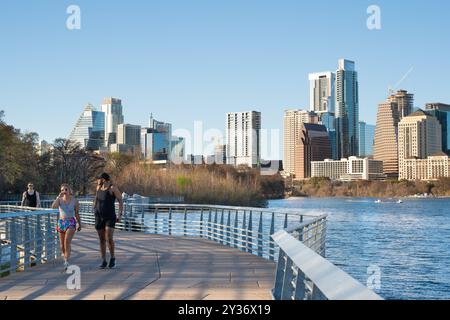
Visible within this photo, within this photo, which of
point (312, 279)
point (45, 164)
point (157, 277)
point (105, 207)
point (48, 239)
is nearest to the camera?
point (312, 279)

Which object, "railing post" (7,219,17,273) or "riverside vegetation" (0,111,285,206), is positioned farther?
"riverside vegetation" (0,111,285,206)

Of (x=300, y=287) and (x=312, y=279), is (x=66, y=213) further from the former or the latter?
(x=312, y=279)

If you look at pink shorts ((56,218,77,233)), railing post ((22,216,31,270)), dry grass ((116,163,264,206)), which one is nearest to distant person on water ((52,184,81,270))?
pink shorts ((56,218,77,233))

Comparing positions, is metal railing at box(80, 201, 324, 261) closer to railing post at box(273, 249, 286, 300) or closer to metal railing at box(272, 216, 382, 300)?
railing post at box(273, 249, 286, 300)

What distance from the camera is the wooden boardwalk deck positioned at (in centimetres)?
1098

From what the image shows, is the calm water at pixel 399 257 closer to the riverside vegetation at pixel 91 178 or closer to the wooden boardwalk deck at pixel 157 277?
the wooden boardwalk deck at pixel 157 277

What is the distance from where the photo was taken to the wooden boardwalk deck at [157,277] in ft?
36.0

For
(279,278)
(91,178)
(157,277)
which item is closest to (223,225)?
(157,277)

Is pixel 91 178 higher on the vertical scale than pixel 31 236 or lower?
higher

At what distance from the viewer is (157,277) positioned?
13.2 metres

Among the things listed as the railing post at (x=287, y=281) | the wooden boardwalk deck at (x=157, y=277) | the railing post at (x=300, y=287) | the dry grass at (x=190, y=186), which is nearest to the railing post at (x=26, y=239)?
the wooden boardwalk deck at (x=157, y=277)

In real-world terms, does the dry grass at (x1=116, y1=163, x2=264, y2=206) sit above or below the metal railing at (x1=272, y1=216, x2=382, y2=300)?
above
